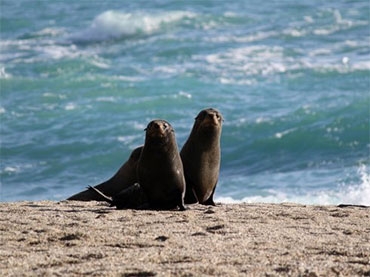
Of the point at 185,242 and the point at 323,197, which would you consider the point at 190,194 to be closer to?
the point at 185,242

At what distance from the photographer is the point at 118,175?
11414 mm

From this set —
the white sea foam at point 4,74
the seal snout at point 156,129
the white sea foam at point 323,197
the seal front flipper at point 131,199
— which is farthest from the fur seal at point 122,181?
the white sea foam at point 4,74

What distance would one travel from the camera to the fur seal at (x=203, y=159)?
10039mm

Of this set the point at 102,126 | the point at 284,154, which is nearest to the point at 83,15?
the point at 102,126

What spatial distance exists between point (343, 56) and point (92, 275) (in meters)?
20.0

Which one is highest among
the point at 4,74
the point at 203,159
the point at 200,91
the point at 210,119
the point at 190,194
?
the point at 210,119

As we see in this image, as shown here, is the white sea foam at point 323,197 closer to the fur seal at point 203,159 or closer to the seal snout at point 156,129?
the fur seal at point 203,159

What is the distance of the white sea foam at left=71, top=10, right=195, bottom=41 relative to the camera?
30.8 meters

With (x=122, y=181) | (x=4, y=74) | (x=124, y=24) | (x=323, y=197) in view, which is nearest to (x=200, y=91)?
(x=4, y=74)

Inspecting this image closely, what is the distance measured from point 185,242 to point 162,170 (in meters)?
2.02

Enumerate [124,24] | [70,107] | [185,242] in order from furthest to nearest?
[124,24], [70,107], [185,242]

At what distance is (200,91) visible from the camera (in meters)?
23.8

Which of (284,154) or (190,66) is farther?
(190,66)

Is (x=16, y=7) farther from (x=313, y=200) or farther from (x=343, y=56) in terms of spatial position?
(x=313, y=200)
